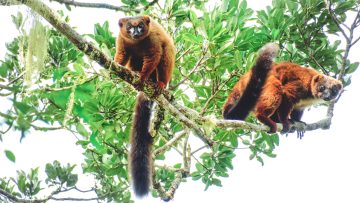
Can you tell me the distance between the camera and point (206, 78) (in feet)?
23.1

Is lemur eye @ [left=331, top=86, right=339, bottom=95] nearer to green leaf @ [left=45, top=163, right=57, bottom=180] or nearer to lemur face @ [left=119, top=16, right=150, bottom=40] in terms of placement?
lemur face @ [left=119, top=16, right=150, bottom=40]

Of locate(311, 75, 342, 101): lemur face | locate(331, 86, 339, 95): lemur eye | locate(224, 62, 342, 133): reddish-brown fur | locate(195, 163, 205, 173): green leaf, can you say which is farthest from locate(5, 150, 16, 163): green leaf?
locate(331, 86, 339, 95): lemur eye

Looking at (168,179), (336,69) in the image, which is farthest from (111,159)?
(336,69)

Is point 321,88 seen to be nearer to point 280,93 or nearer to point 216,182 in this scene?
point 280,93

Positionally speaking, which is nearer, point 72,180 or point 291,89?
point 72,180

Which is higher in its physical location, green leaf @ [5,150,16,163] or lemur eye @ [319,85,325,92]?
lemur eye @ [319,85,325,92]

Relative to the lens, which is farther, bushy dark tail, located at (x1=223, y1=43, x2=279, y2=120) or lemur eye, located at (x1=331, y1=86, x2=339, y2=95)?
lemur eye, located at (x1=331, y1=86, x2=339, y2=95)

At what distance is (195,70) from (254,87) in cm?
92

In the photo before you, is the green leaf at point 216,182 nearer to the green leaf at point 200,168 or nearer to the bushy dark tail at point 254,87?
the green leaf at point 200,168

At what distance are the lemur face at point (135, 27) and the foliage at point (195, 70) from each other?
0.76ft

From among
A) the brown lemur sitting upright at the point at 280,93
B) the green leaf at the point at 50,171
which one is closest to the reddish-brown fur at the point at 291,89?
the brown lemur sitting upright at the point at 280,93

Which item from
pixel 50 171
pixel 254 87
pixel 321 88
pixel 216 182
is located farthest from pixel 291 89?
pixel 50 171

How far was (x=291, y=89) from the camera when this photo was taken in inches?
298

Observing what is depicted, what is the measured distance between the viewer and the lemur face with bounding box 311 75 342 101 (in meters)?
7.48
